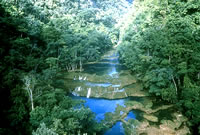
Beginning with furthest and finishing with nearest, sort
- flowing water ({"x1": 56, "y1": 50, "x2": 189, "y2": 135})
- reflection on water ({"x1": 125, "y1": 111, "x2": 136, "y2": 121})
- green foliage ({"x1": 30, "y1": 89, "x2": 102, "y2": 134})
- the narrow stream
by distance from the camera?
reflection on water ({"x1": 125, "y1": 111, "x2": 136, "y2": 121}), flowing water ({"x1": 56, "y1": 50, "x2": 189, "y2": 135}), the narrow stream, green foliage ({"x1": 30, "y1": 89, "x2": 102, "y2": 134})

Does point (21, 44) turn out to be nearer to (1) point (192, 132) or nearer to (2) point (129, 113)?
(2) point (129, 113)

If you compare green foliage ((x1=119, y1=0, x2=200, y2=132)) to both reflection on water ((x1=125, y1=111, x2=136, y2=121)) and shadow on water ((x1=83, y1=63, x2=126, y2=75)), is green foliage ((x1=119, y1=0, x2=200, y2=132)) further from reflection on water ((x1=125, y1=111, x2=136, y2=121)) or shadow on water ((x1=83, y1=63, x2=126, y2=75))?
shadow on water ((x1=83, y1=63, x2=126, y2=75))

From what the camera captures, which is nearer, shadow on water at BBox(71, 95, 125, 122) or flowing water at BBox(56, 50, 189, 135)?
flowing water at BBox(56, 50, 189, 135)

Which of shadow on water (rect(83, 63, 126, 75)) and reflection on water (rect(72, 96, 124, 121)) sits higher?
shadow on water (rect(83, 63, 126, 75))

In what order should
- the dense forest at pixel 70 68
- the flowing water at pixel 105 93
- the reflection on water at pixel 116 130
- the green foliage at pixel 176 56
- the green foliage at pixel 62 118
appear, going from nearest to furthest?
the green foliage at pixel 62 118, the dense forest at pixel 70 68, the reflection on water at pixel 116 130, the green foliage at pixel 176 56, the flowing water at pixel 105 93

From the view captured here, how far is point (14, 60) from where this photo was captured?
83.8ft

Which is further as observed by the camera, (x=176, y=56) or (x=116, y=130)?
(x=176, y=56)

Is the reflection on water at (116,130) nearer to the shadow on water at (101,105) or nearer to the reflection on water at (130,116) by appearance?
the reflection on water at (130,116)

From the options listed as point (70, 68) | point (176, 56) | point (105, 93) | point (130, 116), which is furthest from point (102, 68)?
point (176, 56)

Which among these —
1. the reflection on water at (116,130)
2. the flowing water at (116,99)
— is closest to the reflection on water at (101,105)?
the flowing water at (116,99)

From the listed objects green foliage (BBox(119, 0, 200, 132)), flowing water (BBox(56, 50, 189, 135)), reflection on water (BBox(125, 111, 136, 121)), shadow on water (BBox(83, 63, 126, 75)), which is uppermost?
green foliage (BBox(119, 0, 200, 132))

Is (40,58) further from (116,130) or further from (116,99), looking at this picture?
(116,130)

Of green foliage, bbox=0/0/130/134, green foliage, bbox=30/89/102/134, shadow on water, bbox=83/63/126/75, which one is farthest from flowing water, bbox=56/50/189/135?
green foliage, bbox=0/0/130/134

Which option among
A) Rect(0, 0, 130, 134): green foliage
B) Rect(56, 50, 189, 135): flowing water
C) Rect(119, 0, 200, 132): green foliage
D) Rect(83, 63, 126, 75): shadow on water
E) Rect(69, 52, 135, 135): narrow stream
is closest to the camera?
Rect(0, 0, 130, 134): green foliage
